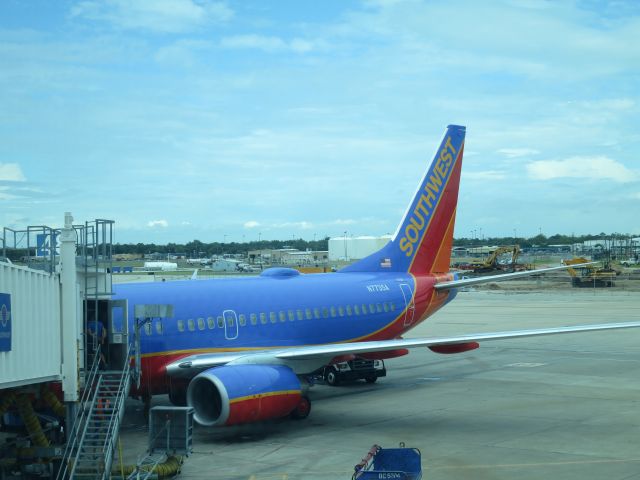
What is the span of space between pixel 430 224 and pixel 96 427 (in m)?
17.9

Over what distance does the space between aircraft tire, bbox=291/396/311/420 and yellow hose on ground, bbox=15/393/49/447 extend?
7.54 m

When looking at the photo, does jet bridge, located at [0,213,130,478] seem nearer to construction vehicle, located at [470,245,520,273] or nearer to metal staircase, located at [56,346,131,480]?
metal staircase, located at [56,346,131,480]

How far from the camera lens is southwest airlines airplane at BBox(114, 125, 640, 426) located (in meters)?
20.0

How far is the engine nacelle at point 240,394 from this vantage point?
1909 centimetres

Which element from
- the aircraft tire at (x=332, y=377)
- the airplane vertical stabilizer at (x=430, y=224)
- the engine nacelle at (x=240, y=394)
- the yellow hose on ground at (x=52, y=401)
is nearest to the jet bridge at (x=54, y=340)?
the yellow hose on ground at (x=52, y=401)

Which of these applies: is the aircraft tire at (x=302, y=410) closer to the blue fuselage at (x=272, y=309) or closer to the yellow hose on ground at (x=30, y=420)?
the blue fuselage at (x=272, y=309)

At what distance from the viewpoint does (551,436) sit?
19234mm

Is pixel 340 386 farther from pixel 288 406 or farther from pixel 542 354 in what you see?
pixel 542 354

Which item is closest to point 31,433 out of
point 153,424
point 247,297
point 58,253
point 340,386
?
point 153,424

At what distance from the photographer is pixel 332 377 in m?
28.7

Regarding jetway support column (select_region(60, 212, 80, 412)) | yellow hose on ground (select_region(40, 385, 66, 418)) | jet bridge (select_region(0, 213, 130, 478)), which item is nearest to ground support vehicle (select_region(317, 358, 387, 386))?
jet bridge (select_region(0, 213, 130, 478))

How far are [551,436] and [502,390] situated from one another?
7.08m

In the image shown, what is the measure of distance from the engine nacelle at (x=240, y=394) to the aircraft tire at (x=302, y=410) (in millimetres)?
1607

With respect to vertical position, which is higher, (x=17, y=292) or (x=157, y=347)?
(x=17, y=292)
